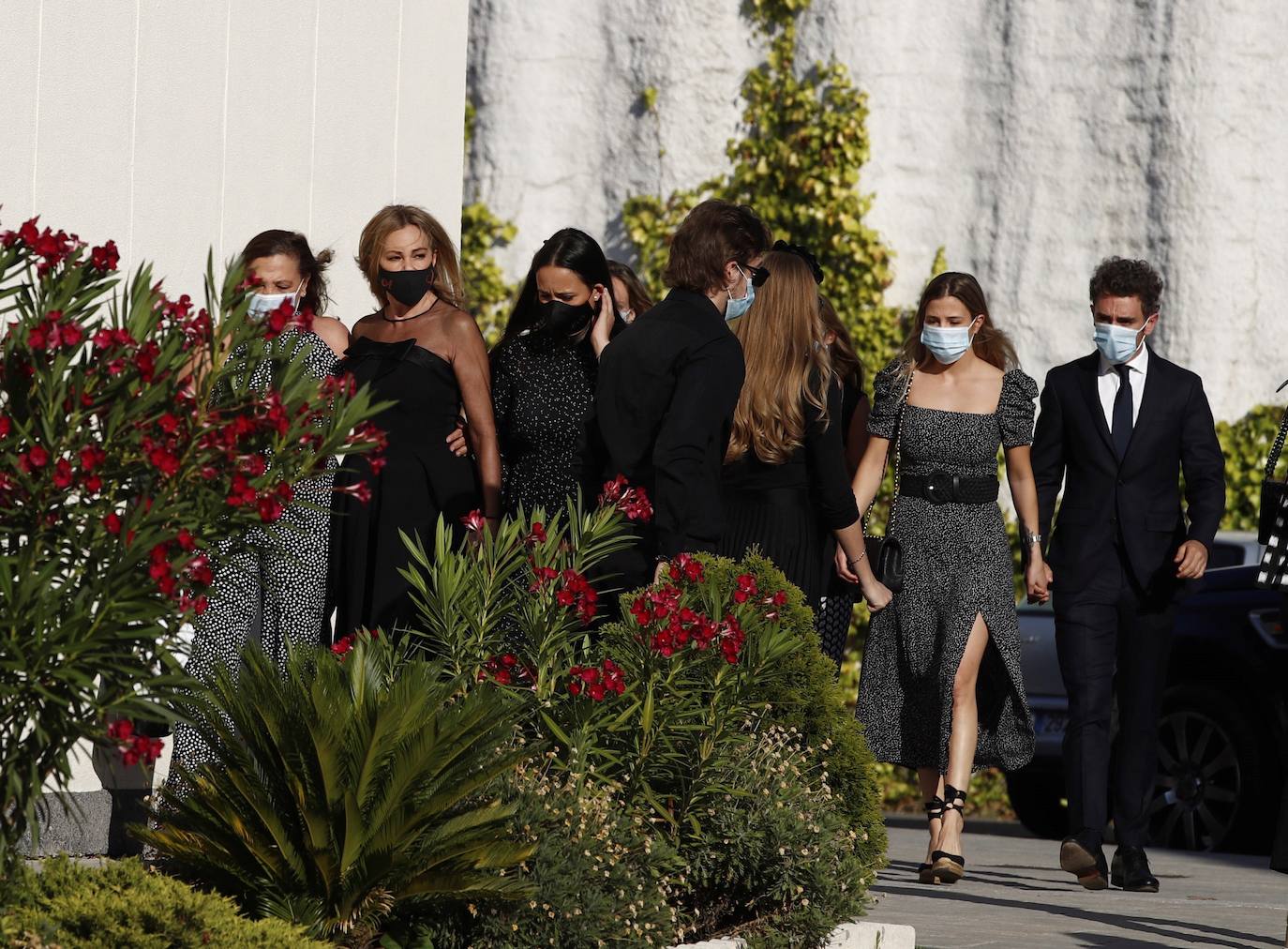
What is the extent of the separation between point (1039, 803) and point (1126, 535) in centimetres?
435

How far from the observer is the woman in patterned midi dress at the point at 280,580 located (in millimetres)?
6371

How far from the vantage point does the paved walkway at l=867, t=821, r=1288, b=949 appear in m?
6.46

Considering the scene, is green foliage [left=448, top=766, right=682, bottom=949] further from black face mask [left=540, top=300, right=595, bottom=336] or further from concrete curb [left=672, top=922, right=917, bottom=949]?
black face mask [left=540, top=300, right=595, bottom=336]

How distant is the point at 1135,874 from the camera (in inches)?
312

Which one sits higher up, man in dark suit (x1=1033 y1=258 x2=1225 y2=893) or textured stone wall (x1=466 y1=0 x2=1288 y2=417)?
textured stone wall (x1=466 y1=0 x2=1288 y2=417)

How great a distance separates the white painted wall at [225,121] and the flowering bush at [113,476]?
9.91ft

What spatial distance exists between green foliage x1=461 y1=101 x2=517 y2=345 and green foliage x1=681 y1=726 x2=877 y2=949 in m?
11.2

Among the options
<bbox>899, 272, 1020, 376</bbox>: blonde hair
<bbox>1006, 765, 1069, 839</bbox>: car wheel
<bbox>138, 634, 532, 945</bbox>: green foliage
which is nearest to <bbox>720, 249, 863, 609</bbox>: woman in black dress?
<bbox>899, 272, 1020, 376</bbox>: blonde hair

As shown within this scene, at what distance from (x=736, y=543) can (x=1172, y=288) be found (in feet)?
28.5

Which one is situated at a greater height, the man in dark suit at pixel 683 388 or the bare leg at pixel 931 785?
the man in dark suit at pixel 683 388

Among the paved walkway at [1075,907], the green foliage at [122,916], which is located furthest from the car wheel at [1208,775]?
the green foliage at [122,916]

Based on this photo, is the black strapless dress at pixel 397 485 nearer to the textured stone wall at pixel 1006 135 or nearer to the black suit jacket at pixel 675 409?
the black suit jacket at pixel 675 409

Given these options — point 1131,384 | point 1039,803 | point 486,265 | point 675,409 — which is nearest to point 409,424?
point 675,409

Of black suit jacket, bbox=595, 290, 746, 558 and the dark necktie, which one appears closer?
black suit jacket, bbox=595, 290, 746, 558
